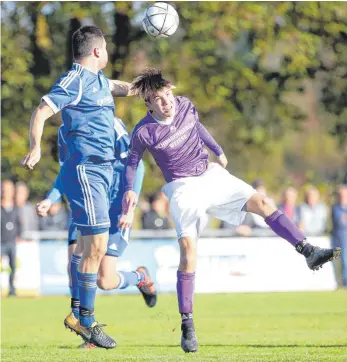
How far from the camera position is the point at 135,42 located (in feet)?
92.1

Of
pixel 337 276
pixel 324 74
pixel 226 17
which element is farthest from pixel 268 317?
pixel 324 74

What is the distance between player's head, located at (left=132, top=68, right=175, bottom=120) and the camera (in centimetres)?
967

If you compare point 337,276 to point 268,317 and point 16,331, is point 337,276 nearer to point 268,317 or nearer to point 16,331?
point 268,317

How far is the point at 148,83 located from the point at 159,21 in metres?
0.91

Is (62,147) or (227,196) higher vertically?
(62,147)

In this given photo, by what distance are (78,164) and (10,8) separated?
17.9 meters

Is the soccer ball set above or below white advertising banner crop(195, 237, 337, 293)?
above

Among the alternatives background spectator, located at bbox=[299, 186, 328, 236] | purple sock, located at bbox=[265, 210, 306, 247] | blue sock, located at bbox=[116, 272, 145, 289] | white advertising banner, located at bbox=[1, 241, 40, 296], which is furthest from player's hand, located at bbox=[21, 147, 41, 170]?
background spectator, located at bbox=[299, 186, 328, 236]

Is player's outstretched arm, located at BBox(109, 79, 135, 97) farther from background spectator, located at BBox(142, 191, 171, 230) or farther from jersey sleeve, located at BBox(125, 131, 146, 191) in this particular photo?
background spectator, located at BBox(142, 191, 171, 230)

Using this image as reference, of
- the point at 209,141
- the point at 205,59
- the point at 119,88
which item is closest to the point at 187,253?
the point at 209,141

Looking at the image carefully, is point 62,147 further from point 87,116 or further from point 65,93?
point 65,93

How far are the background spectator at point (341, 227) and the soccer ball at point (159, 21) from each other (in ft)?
34.9

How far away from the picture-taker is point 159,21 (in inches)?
409

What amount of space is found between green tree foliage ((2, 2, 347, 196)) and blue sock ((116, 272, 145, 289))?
14600 millimetres
